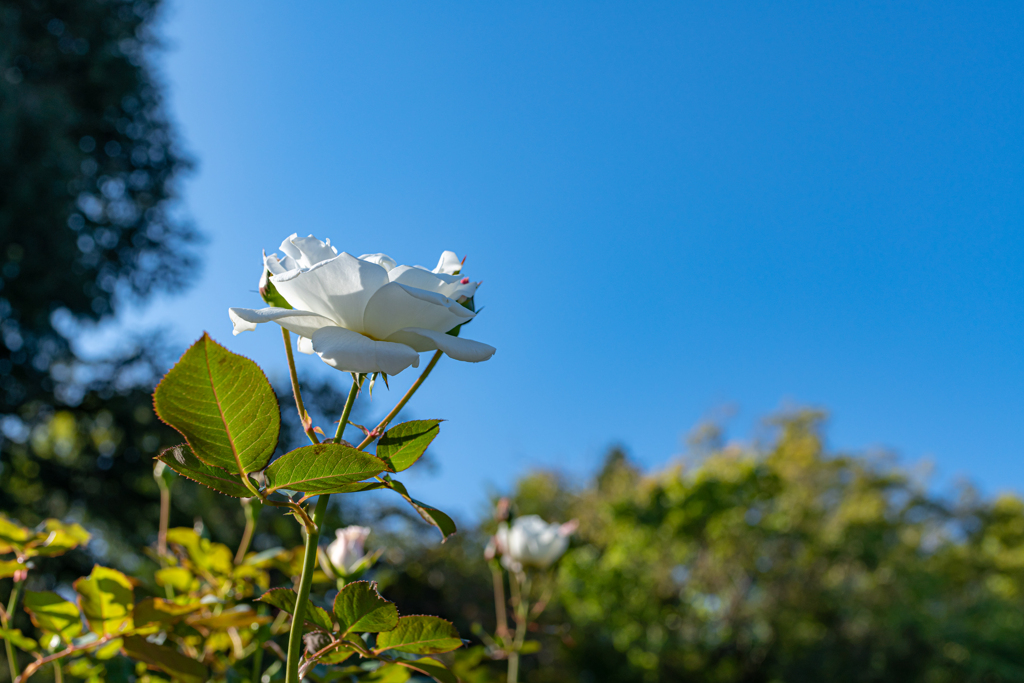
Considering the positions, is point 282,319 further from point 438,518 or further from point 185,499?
point 185,499

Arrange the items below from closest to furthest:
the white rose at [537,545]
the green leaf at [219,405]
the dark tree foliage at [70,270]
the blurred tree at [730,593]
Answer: the green leaf at [219,405] < the white rose at [537,545] < the blurred tree at [730,593] < the dark tree foliage at [70,270]

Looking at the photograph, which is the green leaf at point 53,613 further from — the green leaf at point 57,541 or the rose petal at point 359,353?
the rose petal at point 359,353

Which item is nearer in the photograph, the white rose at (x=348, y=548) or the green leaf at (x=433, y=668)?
the green leaf at (x=433, y=668)

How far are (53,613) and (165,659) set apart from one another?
0.17 metres

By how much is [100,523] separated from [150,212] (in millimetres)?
3192

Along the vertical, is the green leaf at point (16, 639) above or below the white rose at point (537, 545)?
below

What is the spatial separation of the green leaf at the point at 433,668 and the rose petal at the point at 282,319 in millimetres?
216

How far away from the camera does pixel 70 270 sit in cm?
517

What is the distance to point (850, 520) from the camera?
25.4 ft

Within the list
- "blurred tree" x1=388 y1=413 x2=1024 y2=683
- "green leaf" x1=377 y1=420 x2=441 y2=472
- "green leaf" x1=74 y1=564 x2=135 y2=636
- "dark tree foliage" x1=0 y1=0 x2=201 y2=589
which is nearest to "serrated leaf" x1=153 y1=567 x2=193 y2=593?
"green leaf" x1=74 y1=564 x2=135 y2=636

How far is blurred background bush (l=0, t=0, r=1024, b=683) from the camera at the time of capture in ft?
14.8

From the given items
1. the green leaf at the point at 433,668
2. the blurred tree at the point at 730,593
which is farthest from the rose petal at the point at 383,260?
the blurred tree at the point at 730,593

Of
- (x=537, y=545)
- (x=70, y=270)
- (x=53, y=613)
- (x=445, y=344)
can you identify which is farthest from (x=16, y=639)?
(x=70, y=270)

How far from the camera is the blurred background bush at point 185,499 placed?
4520 mm
